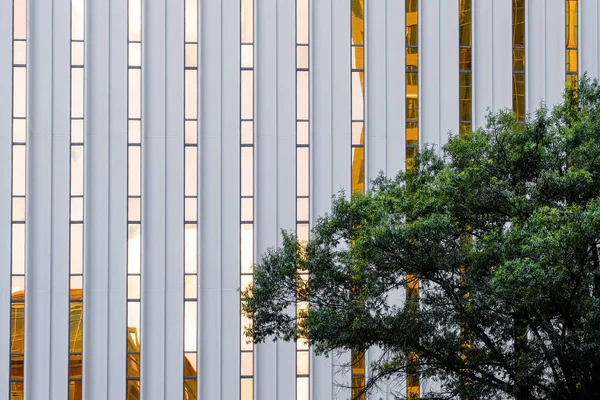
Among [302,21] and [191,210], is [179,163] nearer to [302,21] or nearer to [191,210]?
→ [191,210]

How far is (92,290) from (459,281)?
35.4ft

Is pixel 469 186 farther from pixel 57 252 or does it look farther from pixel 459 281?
pixel 57 252

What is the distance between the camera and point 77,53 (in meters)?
21.7

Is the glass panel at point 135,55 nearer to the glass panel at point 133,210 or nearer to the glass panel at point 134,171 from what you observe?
the glass panel at point 134,171

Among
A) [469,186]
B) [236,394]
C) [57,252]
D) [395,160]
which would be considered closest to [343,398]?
[236,394]

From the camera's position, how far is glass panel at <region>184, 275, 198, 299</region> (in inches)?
850

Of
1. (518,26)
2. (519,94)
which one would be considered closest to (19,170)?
(519,94)

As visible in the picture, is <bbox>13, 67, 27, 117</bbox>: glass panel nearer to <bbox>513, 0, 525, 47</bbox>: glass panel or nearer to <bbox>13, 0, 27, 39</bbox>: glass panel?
<bbox>13, 0, 27, 39</bbox>: glass panel

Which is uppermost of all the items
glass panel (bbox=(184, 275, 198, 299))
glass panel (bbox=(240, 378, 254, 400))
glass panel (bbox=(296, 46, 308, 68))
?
glass panel (bbox=(296, 46, 308, 68))

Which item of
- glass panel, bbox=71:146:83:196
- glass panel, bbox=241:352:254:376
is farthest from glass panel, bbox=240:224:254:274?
glass panel, bbox=71:146:83:196

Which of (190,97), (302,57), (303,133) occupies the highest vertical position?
(302,57)

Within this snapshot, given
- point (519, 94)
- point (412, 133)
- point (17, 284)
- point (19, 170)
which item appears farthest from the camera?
point (519, 94)

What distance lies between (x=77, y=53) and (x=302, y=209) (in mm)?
6797

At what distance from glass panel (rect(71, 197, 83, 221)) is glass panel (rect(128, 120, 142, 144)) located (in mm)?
1927
